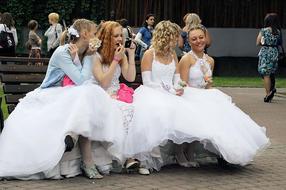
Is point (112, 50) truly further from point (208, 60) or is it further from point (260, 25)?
point (260, 25)

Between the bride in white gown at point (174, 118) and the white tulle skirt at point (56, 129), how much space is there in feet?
0.98

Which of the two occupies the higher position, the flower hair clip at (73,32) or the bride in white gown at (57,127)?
the flower hair clip at (73,32)

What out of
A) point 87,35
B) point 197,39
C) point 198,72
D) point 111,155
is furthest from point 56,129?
point 197,39

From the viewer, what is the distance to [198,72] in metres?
8.27

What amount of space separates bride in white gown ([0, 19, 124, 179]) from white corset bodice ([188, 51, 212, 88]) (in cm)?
135

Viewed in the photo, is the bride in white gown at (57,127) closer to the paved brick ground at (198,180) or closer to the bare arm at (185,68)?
the paved brick ground at (198,180)

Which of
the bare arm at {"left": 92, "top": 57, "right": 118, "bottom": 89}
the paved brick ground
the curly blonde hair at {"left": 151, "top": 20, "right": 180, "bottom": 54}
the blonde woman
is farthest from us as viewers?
the blonde woman

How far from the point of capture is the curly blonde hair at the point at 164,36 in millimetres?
7938

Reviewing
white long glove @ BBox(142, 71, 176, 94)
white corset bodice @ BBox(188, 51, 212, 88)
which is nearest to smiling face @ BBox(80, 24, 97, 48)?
white long glove @ BBox(142, 71, 176, 94)

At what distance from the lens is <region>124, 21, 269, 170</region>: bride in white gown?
23.8 feet

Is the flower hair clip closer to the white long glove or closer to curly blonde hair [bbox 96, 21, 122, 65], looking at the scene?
curly blonde hair [bbox 96, 21, 122, 65]

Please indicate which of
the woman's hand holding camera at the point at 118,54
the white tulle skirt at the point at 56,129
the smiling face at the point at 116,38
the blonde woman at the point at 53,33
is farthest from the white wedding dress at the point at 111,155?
the blonde woman at the point at 53,33

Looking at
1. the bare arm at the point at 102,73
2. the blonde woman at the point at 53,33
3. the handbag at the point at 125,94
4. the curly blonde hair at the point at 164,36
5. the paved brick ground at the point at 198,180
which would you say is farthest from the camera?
the blonde woman at the point at 53,33

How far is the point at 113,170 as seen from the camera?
7508 mm
